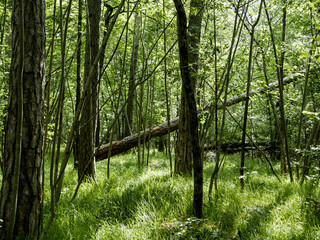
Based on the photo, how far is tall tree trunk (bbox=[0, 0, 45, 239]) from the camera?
216 centimetres

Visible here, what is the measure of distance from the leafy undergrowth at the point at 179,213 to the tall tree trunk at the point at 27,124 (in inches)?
18.3

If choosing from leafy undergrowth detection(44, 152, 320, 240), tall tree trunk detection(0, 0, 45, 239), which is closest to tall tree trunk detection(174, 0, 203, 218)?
leafy undergrowth detection(44, 152, 320, 240)

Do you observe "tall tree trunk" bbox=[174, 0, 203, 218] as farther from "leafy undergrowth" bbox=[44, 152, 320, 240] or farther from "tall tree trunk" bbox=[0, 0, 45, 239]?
"tall tree trunk" bbox=[0, 0, 45, 239]

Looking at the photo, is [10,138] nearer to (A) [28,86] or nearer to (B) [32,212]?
(A) [28,86]

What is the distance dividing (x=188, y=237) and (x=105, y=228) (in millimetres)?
907

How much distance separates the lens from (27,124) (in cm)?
220

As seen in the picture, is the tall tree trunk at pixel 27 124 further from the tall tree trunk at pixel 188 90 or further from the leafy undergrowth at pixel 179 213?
the tall tree trunk at pixel 188 90

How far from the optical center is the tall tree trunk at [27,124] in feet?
7.07

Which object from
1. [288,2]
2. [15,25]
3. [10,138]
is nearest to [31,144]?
[10,138]

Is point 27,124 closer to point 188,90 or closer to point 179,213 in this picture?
point 188,90

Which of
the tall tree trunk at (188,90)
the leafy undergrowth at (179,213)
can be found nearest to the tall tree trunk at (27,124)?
the leafy undergrowth at (179,213)

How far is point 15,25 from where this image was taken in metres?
2.15

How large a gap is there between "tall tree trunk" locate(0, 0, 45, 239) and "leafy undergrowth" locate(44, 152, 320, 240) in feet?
1.52

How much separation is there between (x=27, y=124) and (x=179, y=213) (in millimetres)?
2000
